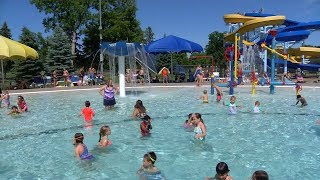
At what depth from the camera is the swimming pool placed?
687 centimetres

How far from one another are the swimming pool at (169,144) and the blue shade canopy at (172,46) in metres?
10.9

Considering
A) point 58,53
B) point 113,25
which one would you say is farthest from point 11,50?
point 113,25

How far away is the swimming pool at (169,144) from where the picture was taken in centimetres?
687

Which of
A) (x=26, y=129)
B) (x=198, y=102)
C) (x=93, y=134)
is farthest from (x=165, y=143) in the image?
(x=198, y=102)

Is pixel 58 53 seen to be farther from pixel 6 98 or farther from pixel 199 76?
pixel 6 98

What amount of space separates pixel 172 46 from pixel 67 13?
2112 cm

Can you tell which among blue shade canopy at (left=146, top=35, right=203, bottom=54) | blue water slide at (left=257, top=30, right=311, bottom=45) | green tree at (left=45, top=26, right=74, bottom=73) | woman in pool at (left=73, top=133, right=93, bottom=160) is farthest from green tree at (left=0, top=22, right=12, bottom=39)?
woman in pool at (left=73, top=133, right=93, bottom=160)

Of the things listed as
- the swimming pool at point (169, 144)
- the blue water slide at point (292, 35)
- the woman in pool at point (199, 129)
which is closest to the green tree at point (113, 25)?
the blue water slide at point (292, 35)

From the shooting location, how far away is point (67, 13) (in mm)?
42312

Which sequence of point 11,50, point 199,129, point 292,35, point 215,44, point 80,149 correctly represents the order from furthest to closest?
point 215,44 < point 292,35 < point 11,50 < point 199,129 < point 80,149

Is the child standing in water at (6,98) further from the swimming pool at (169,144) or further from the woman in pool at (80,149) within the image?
the woman in pool at (80,149)

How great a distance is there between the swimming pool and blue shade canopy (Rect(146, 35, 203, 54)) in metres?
10.9

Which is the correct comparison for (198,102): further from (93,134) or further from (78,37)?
(78,37)

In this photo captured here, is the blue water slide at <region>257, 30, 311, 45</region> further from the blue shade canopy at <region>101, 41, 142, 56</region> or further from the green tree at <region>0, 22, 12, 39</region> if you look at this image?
the green tree at <region>0, 22, 12, 39</region>
